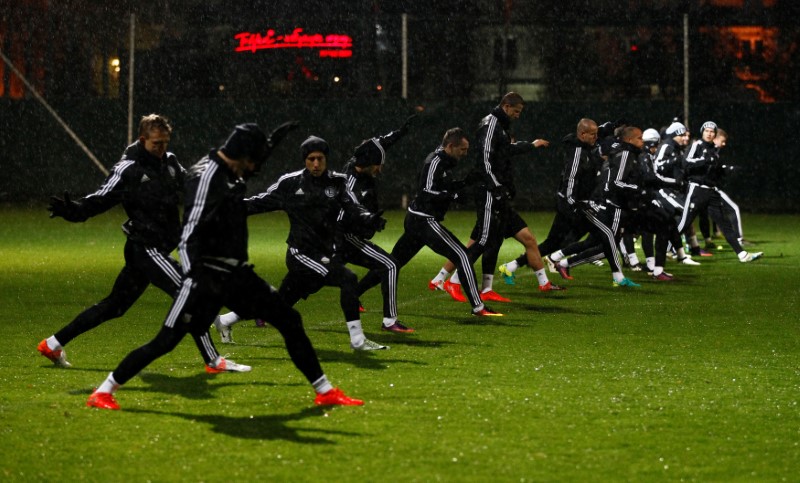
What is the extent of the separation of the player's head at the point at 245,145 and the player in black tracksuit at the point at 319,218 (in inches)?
104

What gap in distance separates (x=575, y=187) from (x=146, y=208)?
7290 mm

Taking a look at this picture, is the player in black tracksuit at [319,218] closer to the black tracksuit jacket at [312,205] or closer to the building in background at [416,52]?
the black tracksuit jacket at [312,205]

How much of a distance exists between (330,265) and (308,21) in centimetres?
2281

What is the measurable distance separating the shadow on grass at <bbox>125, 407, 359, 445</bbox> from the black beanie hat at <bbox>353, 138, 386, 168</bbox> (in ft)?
12.5

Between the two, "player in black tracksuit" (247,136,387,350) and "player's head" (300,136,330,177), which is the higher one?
"player's head" (300,136,330,177)

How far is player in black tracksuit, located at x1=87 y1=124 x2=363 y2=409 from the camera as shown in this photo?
773 cm

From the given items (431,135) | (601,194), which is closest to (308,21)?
(431,135)

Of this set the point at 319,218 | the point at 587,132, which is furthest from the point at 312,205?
the point at 587,132

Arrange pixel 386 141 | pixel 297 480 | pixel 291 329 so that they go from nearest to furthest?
1. pixel 297 480
2. pixel 291 329
3. pixel 386 141

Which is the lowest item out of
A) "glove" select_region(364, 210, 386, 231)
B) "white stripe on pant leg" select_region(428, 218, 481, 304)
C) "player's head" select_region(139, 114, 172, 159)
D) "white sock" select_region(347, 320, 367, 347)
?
"white sock" select_region(347, 320, 367, 347)

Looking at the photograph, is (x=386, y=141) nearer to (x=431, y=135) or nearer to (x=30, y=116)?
(x=431, y=135)

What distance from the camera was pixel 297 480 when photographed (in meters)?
6.40

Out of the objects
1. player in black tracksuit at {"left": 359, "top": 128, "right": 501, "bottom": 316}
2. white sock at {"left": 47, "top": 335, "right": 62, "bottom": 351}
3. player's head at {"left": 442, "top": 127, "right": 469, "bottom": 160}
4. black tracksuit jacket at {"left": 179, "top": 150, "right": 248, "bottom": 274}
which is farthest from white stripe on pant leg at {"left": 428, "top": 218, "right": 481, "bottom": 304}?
black tracksuit jacket at {"left": 179, "top": 150, "right": 248, "bottom": 274}

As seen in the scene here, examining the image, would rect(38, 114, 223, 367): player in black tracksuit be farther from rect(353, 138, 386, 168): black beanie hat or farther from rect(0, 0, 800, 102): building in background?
rect(0, 0, 800, 102): building in background
